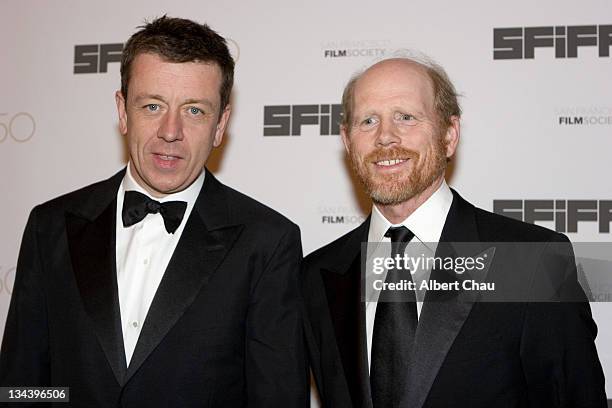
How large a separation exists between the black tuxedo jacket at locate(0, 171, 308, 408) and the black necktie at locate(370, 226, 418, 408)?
11.0 inches

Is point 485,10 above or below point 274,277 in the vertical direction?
above

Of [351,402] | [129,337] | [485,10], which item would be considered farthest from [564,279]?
[485,10]

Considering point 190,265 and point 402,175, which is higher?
point 402,175

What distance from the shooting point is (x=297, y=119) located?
11.4 feet

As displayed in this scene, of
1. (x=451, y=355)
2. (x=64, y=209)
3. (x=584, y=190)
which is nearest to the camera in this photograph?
(x=451, y=355)

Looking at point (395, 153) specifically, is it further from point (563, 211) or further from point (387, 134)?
point (563, 211)

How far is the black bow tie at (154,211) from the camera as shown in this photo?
92.5 inches

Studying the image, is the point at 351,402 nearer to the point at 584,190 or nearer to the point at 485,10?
the point at 584,190

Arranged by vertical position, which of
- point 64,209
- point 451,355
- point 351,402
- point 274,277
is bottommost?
point 351,402

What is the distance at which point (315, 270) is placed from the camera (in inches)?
99.6

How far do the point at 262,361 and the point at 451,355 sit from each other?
607mm

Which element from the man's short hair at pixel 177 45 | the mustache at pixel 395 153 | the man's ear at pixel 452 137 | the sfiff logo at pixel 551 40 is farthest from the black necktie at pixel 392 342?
the sfiff logo at pixel 551 40

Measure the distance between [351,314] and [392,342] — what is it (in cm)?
21

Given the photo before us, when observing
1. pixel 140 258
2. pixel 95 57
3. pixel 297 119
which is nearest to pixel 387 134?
pixel 140 258
